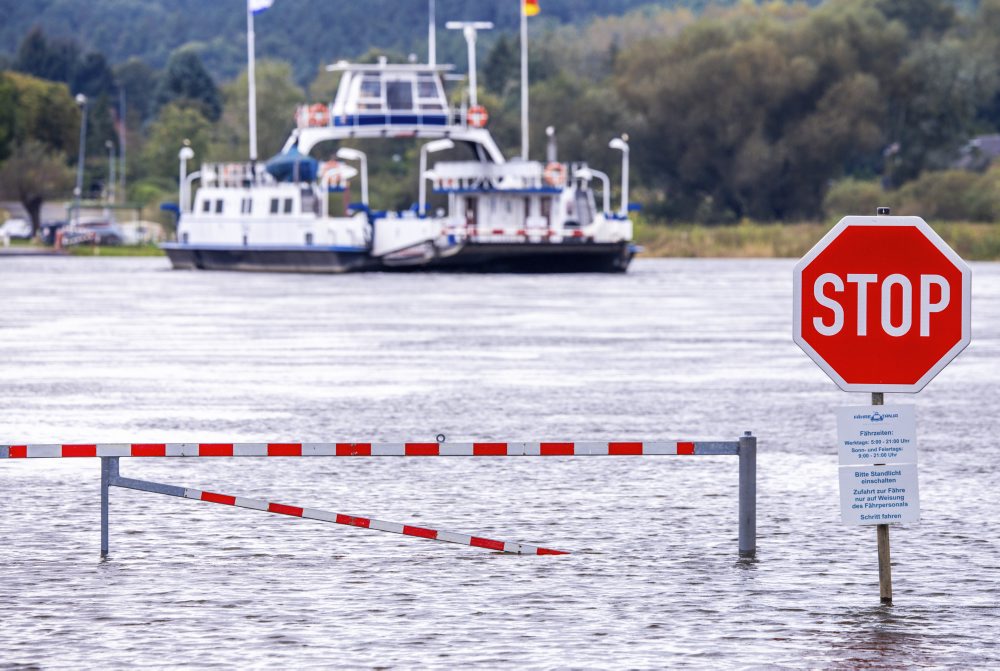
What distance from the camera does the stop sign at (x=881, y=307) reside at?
9633 millimetres

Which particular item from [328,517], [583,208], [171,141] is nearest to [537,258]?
[583,208]

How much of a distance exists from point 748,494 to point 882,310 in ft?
5.15

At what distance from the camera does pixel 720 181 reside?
10844cm

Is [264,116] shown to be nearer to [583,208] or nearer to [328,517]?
[583,208]

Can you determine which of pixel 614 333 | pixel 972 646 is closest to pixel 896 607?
pixel 972 646

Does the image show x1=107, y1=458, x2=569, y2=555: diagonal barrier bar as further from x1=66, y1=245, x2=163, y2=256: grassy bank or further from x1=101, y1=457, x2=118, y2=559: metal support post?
x1=66, y1=245, x2=163, y2=256: grassy bank

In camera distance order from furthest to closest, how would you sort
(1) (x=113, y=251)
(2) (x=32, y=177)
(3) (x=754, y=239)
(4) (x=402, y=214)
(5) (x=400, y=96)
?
(2) (x=32, y=177) < (1) (x=113, y=251) < (3) (x=754, y=239) < (5) (x=400, y=96) < (4) (x=402, y=214)

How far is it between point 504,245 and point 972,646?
65.4 metres

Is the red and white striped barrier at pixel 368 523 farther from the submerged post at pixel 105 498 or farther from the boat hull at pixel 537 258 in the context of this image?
the boat hull at pixel 537 258

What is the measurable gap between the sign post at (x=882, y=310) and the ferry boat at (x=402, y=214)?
209ft

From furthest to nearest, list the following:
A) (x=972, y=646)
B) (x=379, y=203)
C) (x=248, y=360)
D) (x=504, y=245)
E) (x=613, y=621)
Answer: (x=379, y=203)
(x=504, y=245)
(x=248, y=360)
(x=613, y=621)
(x=972, y=646)

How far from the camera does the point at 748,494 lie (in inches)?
428

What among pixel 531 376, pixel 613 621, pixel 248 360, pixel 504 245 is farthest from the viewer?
pixel 504 245

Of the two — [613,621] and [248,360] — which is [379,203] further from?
[613,621]
